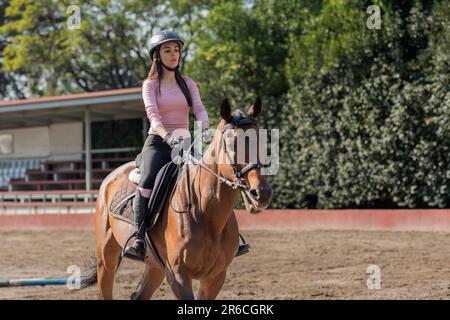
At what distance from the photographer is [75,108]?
23078mm

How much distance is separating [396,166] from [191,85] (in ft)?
34.9

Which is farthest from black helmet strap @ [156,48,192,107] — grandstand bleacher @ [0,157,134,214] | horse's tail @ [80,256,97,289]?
grandstand bleacher @ [0,157,134,214]

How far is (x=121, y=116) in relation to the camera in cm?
2516

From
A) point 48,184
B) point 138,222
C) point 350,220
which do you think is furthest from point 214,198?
point 48,184

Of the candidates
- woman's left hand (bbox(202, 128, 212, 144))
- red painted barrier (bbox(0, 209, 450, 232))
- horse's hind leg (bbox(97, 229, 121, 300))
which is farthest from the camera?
red painted barrier (bbox(0, 209, 450, 232))

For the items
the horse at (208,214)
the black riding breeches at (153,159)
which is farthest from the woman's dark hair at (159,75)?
the horse at (208,214)

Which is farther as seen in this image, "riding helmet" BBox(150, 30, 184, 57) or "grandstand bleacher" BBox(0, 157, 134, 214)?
"grandstand bleacher" BBox(0, 157, 134, 214)

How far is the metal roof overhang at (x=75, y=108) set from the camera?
70.4 ft

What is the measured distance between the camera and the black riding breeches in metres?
6.43

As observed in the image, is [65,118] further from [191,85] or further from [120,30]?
[191,85]

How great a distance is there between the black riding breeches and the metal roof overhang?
45.6 feet

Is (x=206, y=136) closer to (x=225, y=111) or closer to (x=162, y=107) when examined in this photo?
(x=225, y=111)

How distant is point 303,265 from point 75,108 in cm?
1302

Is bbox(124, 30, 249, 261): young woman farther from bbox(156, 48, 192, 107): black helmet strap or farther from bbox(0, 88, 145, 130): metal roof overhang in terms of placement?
bbox(0, 88, 145, 130): metal roof overhang
